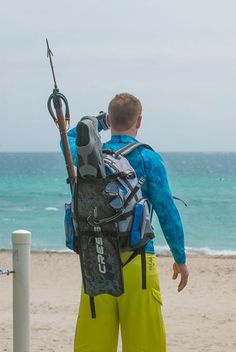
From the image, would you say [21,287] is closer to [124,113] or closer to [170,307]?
[124,113]

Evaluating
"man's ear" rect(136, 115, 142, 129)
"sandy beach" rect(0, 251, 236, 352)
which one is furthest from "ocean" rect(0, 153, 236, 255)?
"man's ear" rect(136, 115, 142, 129)

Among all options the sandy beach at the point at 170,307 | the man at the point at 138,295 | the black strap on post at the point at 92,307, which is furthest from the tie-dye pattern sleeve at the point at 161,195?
the sandy beach at the point at 170,307

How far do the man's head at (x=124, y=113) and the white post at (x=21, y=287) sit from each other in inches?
51.5

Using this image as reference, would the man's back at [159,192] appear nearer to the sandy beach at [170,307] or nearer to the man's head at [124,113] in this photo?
the man's head at [124,113]

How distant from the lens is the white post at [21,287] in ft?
17.3

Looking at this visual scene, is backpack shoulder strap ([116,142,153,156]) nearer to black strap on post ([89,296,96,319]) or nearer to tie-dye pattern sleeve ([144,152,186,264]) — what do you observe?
tie-dye pattern sleeve ([144,152,186,264])

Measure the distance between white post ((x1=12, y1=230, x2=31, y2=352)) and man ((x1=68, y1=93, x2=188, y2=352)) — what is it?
1151 mm

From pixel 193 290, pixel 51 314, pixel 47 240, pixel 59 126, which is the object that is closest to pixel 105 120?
pixel 59 126

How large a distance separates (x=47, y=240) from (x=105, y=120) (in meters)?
25.1

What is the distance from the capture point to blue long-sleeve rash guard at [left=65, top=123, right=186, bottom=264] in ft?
13.6

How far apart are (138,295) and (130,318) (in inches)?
5.0

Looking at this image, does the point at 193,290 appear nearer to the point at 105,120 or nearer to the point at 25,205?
the point at 105,120

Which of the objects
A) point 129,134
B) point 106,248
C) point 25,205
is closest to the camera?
point 106,248

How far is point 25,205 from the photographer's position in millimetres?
53062
